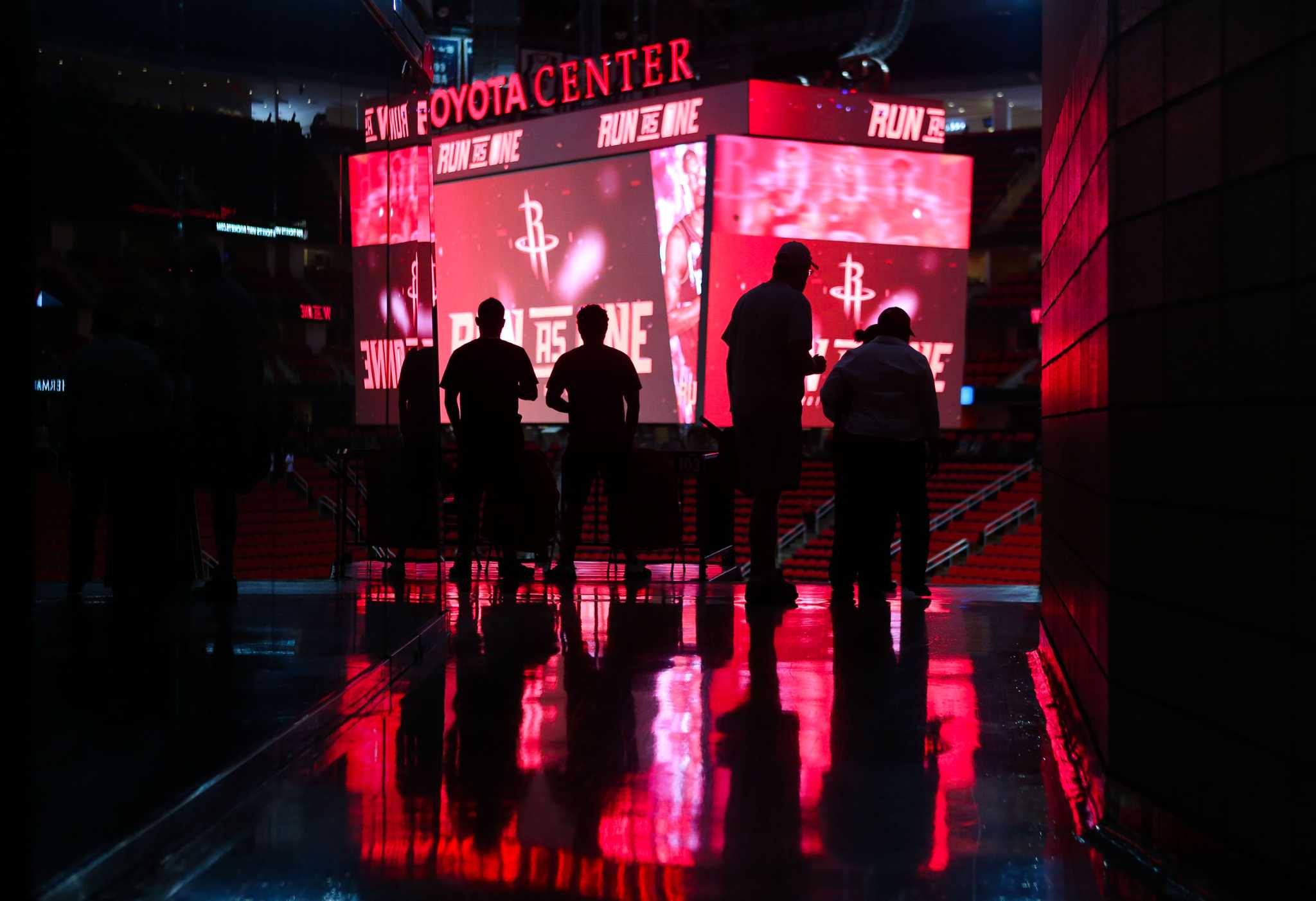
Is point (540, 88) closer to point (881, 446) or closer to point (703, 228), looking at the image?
point (703, 228)

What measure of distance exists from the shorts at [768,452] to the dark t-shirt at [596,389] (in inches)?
41.6

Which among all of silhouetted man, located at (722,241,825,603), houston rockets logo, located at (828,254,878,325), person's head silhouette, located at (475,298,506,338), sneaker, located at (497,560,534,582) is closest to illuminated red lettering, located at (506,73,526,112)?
houston rockets logo, located at (828,254,878,325)

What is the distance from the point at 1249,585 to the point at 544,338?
46.8 feet

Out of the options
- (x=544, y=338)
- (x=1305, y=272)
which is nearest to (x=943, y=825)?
(x=1305, y=272)

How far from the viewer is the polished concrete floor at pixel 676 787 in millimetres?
1924

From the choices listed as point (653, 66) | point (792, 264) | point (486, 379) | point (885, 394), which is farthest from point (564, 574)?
point (653, 66)

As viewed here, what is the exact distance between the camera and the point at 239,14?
2771 millimetres

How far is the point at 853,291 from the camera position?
15734 mm

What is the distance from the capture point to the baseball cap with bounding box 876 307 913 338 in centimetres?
592

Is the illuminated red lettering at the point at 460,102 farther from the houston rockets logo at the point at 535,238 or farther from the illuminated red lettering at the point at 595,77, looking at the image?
the houston rockets logo at the point at 535,238

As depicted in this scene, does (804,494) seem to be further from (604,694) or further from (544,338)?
(604,694)

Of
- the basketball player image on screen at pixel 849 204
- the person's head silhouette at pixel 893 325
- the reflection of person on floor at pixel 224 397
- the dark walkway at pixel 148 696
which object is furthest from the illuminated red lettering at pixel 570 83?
the reflection of person on floor at pixel 224 397

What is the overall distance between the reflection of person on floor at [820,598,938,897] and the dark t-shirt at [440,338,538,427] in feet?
8.46

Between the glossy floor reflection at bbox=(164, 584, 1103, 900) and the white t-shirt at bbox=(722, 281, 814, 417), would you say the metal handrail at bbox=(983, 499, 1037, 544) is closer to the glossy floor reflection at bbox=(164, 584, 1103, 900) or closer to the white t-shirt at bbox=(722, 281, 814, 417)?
the white t-shirt at bbox=(722, 281, 814, 417)
